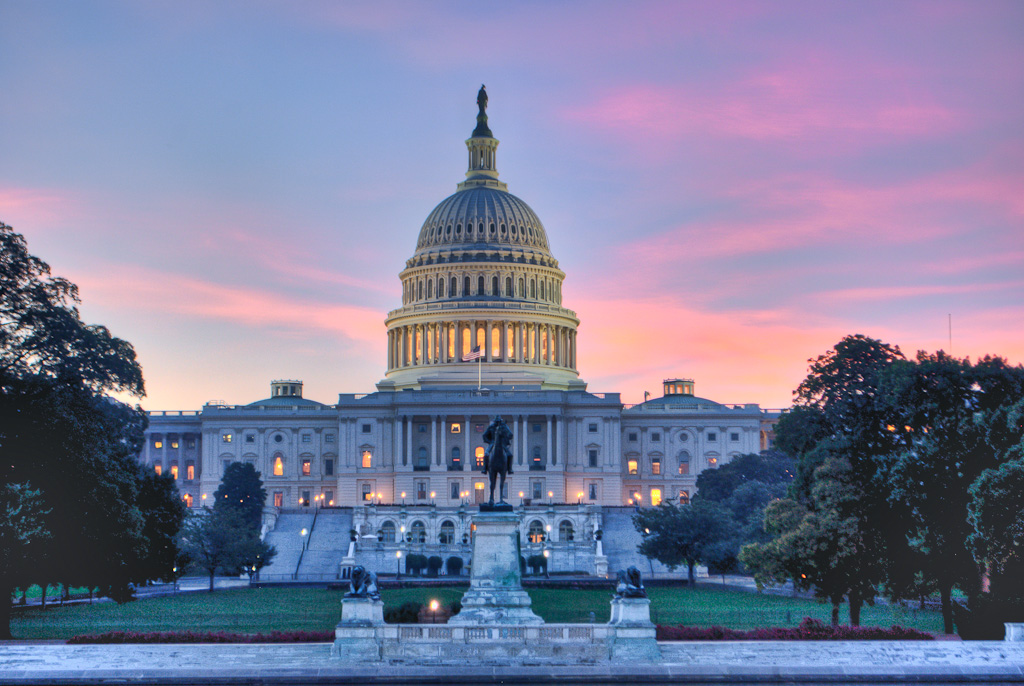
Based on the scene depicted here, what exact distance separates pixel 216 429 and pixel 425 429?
76.9 ft

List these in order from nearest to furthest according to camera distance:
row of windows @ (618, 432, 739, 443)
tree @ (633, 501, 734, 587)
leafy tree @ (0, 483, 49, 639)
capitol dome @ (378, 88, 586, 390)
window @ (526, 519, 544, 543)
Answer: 1. leafy tree @ (0, 483, 49, 639)
2. tree @ (633, 501, 734, 587)
3. window @ (526, 519, 544, 543)
4. row of windows @ (618, 432, 739, 443)
5. capitol dome @ (378, 88, 586, 390)

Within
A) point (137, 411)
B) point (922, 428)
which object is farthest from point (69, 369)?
point (922, 428)

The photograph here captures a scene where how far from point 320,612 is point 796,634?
82.9ft

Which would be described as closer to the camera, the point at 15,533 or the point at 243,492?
the point at 15,533

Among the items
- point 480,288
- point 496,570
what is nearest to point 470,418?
point 480,288

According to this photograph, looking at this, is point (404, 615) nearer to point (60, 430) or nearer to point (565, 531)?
point (60, 430)

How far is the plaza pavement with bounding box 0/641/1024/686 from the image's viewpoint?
37781 mm

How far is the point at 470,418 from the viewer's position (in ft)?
443

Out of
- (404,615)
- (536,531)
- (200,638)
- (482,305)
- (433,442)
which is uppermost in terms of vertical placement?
(482,305)

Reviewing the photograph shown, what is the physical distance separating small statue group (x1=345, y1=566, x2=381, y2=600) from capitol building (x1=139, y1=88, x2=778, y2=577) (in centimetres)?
7220

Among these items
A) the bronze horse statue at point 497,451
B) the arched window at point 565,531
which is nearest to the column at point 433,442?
the arched window at point 565,531

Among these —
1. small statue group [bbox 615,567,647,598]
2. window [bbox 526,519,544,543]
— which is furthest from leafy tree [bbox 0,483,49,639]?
window [bbox 526,519,544,543]

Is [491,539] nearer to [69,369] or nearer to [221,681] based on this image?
[221,681]

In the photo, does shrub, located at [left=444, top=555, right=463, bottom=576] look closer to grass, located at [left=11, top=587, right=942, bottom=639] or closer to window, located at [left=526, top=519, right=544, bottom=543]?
window, located at [left=526, top=519, right=544, bottom=543]
